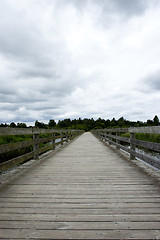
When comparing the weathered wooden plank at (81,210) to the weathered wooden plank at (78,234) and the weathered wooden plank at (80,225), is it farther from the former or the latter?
the weathered wooden plank at (78,234)

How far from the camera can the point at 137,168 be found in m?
4.15

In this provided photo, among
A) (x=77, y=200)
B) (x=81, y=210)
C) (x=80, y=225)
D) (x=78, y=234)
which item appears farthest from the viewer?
(x=77, y=200)

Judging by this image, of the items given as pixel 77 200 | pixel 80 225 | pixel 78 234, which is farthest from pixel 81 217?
pixel 77 200

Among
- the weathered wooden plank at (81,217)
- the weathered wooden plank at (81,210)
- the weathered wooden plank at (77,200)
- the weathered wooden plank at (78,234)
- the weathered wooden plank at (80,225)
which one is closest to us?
the weathered wooden plank at (78,234)

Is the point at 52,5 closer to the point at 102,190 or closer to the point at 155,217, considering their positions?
the point at 102,190

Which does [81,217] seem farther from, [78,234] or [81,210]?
[78,234]

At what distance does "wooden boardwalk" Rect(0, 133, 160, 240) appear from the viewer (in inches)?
64.8

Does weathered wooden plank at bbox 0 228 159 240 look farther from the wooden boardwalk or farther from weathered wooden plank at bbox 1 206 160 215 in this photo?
weathered wooden plank at bbox 1 206 160 215

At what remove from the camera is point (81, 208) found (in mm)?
2107

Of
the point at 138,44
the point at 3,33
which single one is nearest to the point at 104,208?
Result: the point at 3,33

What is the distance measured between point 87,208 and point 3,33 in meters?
9.58

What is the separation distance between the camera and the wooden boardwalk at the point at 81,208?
1646mm

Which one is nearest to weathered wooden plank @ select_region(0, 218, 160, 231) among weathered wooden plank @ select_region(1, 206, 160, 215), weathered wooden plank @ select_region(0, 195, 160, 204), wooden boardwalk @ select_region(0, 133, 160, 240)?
wooden boardwalk @ select_region(0, 133, 160, 240)

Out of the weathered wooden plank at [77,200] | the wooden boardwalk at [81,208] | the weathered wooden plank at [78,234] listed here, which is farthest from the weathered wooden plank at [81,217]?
the weathered wooden plank at [77,200]
